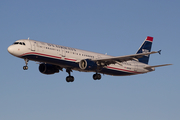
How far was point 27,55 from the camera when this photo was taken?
52.1 m

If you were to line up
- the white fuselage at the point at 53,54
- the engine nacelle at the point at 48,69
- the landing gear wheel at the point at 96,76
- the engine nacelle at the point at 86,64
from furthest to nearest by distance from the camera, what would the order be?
1. the engine nacelle at the point at 48,69
2. the landing gear wheel at the point at 96,76
3. the engine nacelle at the point at 86,64
4. the white fuselage at the point at 53,54

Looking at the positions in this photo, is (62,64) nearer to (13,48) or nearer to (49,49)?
(49,49)

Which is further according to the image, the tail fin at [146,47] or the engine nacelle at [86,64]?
the tail fin at [146,47]

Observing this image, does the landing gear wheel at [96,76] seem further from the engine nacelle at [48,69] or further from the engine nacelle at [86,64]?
the engine nacelle at [48,69]

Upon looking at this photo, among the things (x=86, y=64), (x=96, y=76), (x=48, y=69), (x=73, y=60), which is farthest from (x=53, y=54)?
(x=96, y=76)

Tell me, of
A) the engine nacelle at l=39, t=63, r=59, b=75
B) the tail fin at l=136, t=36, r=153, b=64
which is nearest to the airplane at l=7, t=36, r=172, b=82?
the engine nacelle at l=39, t=63, r=59, b=75

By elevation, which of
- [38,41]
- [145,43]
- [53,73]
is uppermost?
[145,43]

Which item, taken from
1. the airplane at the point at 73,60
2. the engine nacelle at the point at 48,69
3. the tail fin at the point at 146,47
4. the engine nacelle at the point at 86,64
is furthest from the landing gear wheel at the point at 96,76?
the tail fin at the point at 146,47

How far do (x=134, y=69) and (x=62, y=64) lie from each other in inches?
648

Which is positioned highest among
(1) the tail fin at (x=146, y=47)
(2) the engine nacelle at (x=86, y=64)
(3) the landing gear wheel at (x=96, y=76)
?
(1) the tail fin at (x=146, y=47)

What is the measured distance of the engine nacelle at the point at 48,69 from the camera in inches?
2387

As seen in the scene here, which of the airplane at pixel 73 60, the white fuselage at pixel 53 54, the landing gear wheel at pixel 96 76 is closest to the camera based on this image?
the white fuselage at pixel 53 54

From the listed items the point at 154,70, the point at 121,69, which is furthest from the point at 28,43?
the point at 154,70

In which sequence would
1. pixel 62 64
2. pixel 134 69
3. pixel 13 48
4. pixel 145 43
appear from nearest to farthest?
pixel 13 48 < pixel 62 64 < pixel 134 69 < pixel 145 43
